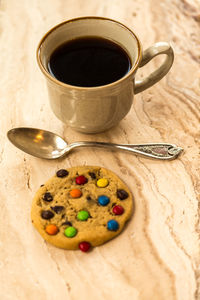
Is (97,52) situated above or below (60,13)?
above

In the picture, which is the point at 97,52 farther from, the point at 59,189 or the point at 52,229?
the point at 52,229

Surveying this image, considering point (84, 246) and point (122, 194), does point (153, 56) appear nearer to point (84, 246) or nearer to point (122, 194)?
point (122, 194)

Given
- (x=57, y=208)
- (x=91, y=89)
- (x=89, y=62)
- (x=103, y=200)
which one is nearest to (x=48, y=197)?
(x=57, y=208)

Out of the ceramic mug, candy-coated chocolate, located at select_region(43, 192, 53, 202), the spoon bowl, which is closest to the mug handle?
the ceramic mug

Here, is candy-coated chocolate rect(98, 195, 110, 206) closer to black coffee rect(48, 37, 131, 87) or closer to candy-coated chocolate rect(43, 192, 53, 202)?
candy-coated chocolate rect(43, 192, 53, 202)

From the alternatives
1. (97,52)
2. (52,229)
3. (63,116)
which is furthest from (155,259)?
(97,52)

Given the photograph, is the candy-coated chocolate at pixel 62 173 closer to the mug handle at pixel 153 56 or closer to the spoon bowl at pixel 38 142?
the spoon bowl at pixel 38 142
